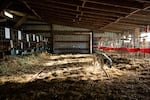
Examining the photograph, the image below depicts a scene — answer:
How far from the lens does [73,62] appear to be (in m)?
11.6

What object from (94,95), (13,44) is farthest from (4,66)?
(94,95)

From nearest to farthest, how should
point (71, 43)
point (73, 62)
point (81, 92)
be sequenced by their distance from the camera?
1. point (81, 92)
2. point (73, 62)
3. point (71, 43)

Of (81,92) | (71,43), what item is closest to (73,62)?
(81,92)

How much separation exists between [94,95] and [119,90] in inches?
31.2

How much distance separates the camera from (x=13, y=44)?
32.4ft

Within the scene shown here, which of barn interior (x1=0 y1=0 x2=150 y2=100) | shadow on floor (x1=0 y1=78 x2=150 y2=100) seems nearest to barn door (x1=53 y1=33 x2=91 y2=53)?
barn interior (x1=0 y1=0 x2=150 y2=100)

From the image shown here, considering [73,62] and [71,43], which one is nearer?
[73,62]

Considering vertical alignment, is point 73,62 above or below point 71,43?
below

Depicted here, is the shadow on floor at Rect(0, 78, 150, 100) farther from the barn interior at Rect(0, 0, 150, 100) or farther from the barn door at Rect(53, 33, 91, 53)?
the barn door at Rect(53, 33, 91, 53)

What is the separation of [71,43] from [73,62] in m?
8.84

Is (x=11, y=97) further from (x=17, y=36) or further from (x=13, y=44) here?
(x=17, y=36)

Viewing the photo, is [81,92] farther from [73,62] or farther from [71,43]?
[71,43]

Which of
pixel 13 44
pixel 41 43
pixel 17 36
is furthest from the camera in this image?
pixel 41 43

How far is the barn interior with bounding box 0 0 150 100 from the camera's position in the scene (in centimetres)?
474
